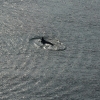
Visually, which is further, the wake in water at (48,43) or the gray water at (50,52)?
the wake in water at (48,43)

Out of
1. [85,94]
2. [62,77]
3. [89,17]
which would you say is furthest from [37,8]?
[85,94]

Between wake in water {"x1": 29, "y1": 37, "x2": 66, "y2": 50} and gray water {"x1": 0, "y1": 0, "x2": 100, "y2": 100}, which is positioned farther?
wake in water {"x1": 29, "y1": 37, "x2": 66, "y2": 50}

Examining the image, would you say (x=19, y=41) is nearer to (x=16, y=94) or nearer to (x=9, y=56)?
(x=9, y=56)

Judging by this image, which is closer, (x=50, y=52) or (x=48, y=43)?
(x=50, y=52)
